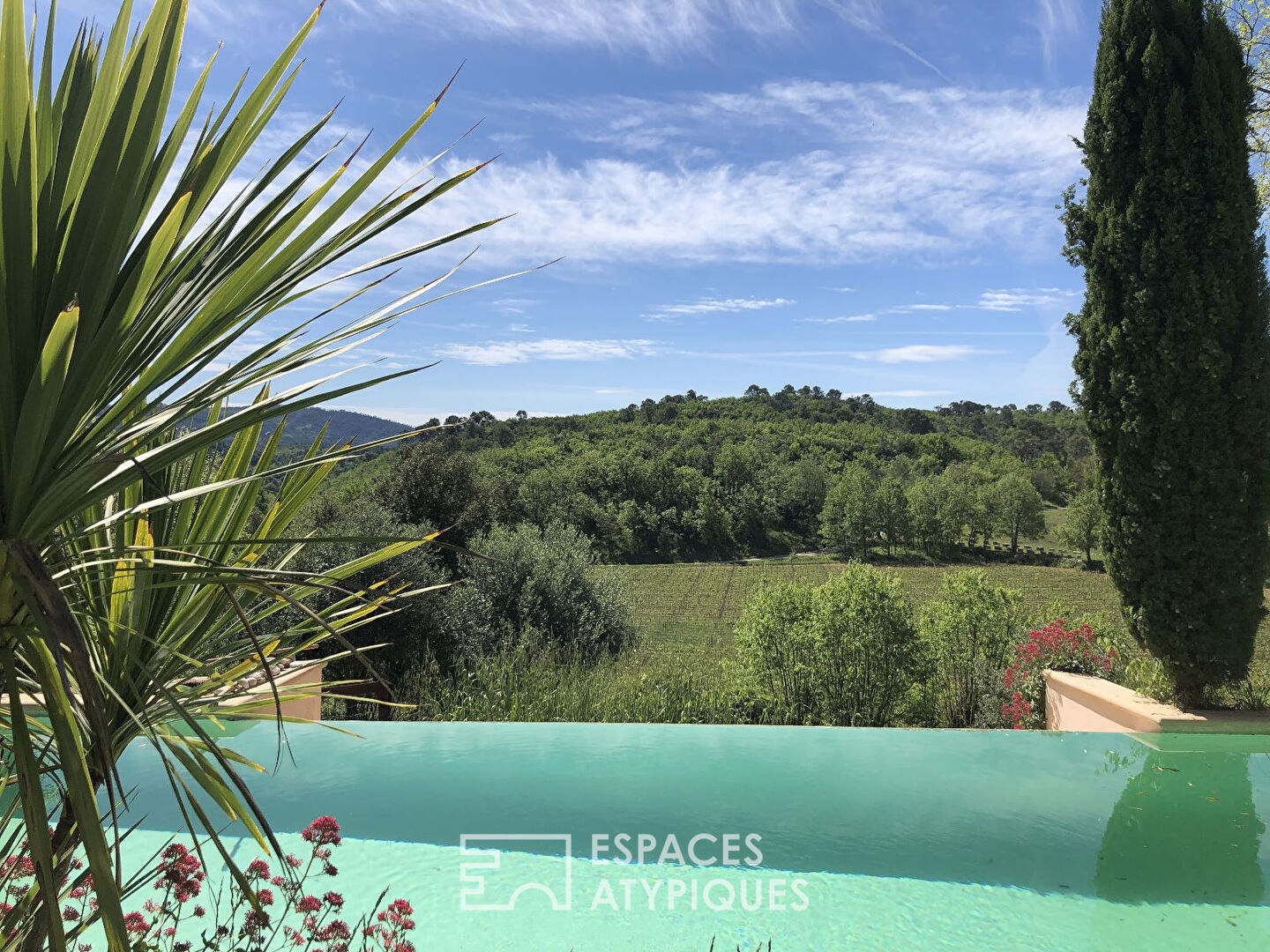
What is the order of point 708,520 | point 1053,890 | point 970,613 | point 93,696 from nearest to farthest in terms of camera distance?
point 93,696, point 1053,890, point 970,613, point 708,520

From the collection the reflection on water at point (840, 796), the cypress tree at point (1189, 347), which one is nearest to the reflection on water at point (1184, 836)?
the reflection on water at point (840, 796)

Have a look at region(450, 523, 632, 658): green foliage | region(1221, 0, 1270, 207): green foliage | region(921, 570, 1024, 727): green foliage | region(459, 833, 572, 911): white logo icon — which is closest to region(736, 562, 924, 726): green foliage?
region(921, 570, 1024, 727): green foliage

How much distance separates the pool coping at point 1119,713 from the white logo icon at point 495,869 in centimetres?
383

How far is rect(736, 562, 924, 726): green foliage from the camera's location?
6.39m

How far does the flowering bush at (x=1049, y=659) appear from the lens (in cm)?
623

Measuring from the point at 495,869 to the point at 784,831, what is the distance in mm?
1447

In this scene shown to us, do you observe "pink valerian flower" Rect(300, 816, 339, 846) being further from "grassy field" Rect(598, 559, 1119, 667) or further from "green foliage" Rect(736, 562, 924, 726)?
"grassy field" Rect(598, 559, 1119, 667)

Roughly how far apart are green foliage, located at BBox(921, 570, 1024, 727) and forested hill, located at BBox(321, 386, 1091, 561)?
53.2 feet

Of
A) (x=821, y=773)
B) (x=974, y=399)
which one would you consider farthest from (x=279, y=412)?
(x=974, y=399)

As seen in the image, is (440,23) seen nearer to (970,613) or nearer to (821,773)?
(821,773)

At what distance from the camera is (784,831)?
407cm

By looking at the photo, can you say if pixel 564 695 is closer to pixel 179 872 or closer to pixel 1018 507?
pixel 179 872

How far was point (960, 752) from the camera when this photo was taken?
16.3 feet

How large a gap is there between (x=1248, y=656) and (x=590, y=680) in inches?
182
